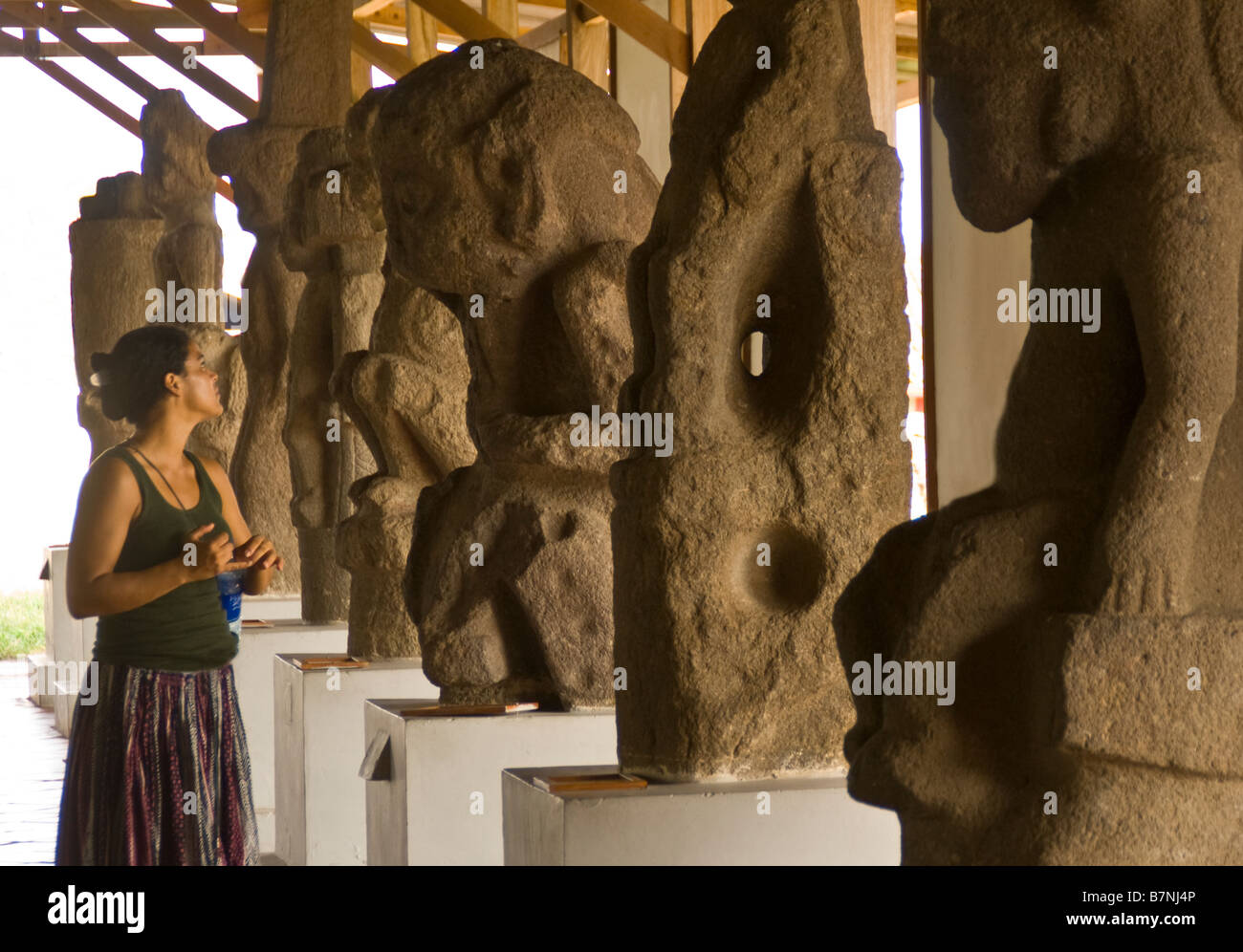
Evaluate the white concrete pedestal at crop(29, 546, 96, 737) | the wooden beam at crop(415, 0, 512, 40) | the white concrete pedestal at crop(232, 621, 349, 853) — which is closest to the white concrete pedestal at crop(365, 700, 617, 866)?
the white concrete pedestal at crop(232, 621, 349, 853)

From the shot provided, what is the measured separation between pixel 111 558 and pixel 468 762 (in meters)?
1.04

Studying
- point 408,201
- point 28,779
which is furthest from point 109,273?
point 408,201

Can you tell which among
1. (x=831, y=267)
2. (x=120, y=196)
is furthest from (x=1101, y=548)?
(x=120, y=196)

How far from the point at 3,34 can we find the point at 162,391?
31.2 ft

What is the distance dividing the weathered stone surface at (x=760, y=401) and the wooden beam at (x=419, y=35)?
5.69 meters

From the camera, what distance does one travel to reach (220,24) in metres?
8.34

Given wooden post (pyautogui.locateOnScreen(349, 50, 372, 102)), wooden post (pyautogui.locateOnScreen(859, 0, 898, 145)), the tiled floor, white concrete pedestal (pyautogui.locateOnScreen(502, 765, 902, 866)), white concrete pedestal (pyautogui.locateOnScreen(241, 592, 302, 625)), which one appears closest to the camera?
white concrete pedestal (pyautogui.locateOnScreen(502, 765, 902, 866))

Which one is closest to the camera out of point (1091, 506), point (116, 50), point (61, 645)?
point (1091, 506)

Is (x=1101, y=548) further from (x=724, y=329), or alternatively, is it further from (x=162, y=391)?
(x=162, y=391)

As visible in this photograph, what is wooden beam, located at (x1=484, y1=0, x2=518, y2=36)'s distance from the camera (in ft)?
26.8

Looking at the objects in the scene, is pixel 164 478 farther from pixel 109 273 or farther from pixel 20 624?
pixel 20 624

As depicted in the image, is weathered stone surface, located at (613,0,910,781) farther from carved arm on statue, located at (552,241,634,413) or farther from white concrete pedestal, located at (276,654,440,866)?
white concrete pedestal, located at (276,654,440,866)

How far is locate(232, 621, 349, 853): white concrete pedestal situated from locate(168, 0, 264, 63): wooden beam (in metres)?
3.29

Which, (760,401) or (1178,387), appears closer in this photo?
(1178,387)
